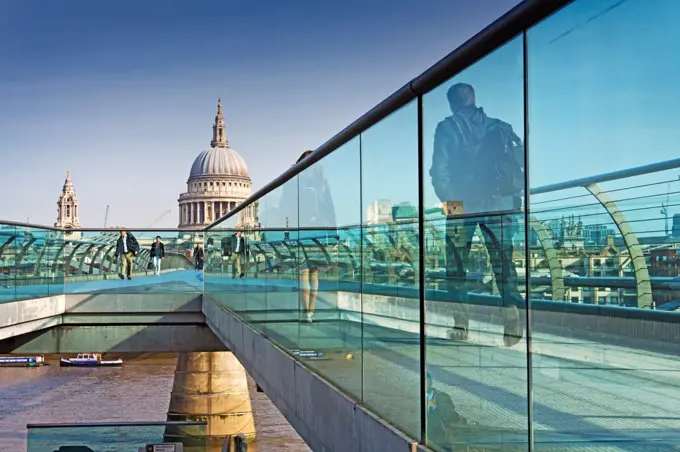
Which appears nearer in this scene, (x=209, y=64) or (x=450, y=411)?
(x=450, y=411)

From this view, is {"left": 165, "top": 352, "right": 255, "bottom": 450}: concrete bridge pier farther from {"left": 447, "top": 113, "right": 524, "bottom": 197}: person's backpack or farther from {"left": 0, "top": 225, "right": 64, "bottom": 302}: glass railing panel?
{"left": 447, "top": 113, "right": 524, "bottom": 197}: person's backpack

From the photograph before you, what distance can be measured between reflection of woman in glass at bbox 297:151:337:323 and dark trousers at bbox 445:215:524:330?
2.33 meters

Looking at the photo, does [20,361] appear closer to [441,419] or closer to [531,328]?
[441,419]

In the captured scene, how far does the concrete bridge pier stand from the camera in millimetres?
27547

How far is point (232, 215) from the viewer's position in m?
13.6

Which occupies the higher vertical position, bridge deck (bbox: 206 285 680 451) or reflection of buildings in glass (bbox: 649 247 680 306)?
reflection of buildings in glass (bbox: 649 247 680 306)

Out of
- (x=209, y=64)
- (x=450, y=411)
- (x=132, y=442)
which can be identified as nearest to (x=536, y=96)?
(x=450, y=411)

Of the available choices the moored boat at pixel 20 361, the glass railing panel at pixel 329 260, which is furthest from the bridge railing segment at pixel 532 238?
the moored boat at pixel 20 361

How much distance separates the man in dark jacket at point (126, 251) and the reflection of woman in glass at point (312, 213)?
42.3 ft

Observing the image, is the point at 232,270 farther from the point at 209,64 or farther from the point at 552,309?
the point at 209,64

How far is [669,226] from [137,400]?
5244cm

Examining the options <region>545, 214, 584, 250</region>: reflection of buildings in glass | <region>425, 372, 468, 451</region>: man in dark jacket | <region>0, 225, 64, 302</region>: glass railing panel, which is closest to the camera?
<region>545, 214, 584, 250</region>: reflection of buildings in glass

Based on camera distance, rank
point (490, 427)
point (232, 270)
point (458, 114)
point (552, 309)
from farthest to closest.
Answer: point (232, 270), point (458, 114), point (490, 427), point (552, 309)

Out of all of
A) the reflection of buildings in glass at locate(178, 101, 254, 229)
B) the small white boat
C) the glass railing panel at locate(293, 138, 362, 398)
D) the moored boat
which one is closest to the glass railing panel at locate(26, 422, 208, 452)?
the glass railing panel at locate(293, 138, 362, 398)
